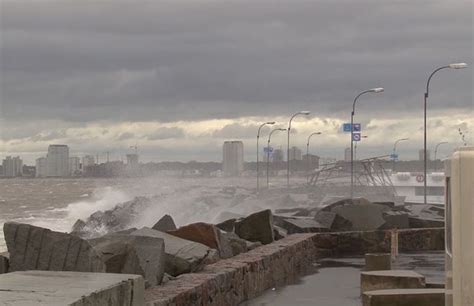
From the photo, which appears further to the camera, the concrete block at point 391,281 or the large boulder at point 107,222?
the large boulder at point 107,222

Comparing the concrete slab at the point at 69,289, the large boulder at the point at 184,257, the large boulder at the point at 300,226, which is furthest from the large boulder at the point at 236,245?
the concrete slab at the point at 69,289

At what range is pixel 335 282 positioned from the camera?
495 inches

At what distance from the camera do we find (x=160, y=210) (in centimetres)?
5575

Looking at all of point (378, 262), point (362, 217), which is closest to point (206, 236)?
point (378, 262)

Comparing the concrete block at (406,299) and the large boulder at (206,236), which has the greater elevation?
the large boulder at (206,236)

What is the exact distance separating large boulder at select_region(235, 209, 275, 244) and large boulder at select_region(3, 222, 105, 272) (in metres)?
9.17

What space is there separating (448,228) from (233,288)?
16.8 ft

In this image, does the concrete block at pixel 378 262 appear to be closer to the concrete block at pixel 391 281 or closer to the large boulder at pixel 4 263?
the concrete block at pixel 391 281

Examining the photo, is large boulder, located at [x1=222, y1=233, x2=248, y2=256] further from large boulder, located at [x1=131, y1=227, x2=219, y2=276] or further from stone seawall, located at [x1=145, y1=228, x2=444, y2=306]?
large boulder, located at [x1=131, y1=227, x2=219, y2=276]

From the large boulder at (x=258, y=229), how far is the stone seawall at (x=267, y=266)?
0.55 m

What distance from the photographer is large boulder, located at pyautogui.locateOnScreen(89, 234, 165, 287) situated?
8203mm

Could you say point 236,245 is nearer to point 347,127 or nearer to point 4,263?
point 4,263

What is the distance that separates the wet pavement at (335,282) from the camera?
10664mm

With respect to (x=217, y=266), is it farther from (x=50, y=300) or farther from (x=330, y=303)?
(x=50, y=300)
